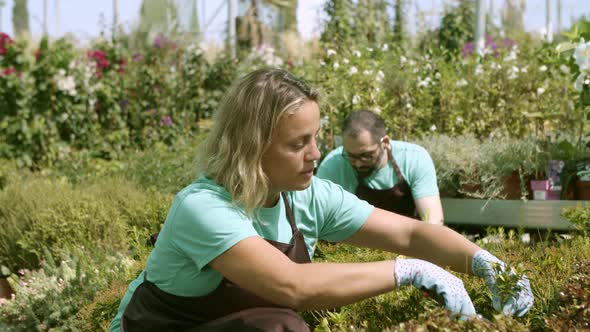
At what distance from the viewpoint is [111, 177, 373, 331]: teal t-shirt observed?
6.49 ft

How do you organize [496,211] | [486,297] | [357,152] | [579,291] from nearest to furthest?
[579,291] → [486,297] → [357,152] → [496,211]

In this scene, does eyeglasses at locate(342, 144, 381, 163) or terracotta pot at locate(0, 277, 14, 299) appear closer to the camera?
eyeglasses at locate(342, 144, 381, 163)

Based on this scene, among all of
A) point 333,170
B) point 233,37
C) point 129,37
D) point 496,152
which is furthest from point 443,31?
point 333,170

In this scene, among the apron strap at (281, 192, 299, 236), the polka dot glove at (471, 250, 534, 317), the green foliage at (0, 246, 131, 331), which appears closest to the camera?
the polka dot glove at (471, 250, 534, 317)

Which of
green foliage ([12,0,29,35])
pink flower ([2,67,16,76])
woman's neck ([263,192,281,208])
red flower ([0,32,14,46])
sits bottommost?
woman's neck ([263,192,281,208])

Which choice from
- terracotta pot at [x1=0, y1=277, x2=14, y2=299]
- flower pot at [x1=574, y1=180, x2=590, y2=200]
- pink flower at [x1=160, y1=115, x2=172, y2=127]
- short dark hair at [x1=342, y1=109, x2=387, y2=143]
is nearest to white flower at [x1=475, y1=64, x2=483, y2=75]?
flower pot at [x1=574, y1=180, x2=590, y2=200]

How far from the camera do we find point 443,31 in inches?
425

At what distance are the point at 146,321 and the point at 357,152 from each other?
228 centimetres

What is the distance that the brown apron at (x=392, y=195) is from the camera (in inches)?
176

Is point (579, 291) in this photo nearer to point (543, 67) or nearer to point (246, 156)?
point (246, 156)

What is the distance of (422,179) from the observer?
172 inches

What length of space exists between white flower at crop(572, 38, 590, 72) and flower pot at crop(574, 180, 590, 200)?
114 centimetres

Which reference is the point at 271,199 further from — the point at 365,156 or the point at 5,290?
the point at 5,290

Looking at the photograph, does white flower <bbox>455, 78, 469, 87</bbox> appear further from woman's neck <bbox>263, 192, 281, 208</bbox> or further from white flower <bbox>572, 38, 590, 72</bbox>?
woman's neck <bbox>263, 192, 281, 208</bbox>
